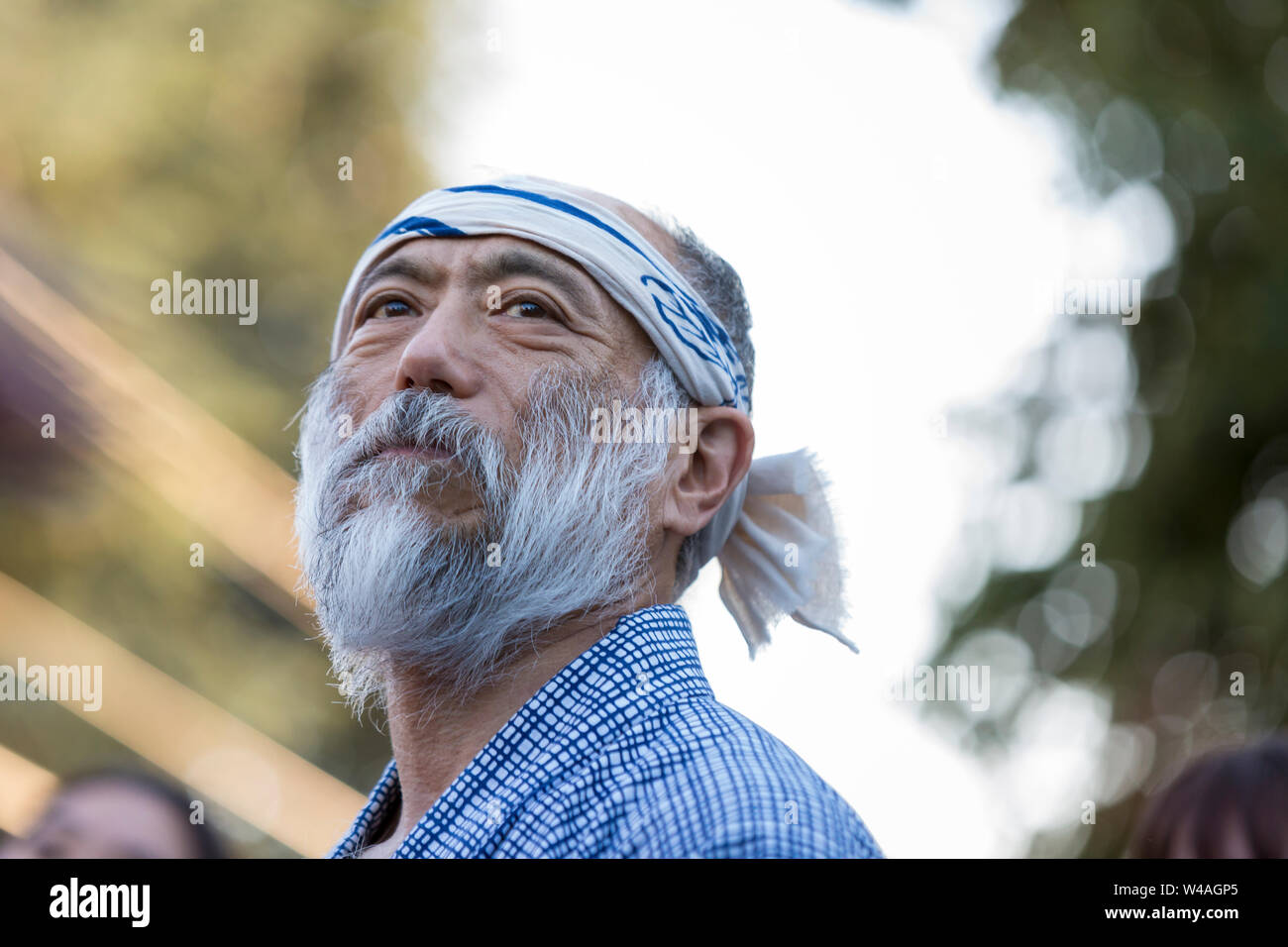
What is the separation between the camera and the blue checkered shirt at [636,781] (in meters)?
1.85

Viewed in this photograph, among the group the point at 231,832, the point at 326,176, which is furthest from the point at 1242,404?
the point at 326,176

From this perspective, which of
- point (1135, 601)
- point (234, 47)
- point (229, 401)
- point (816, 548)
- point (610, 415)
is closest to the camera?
point (610, 415)

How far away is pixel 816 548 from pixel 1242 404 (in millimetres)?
4440

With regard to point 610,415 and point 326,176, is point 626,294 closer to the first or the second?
point 610,415

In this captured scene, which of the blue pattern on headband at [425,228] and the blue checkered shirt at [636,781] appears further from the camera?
the blue pattern on headband at [425,228]

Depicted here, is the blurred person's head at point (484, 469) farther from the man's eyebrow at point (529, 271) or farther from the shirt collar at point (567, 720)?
the shirt collar at point (567, 720)

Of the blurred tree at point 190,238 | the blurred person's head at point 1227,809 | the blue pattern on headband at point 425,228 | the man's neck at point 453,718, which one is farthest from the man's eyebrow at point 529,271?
the blurred tree at point 190,238

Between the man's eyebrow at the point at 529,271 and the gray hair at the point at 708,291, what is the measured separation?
39 cm

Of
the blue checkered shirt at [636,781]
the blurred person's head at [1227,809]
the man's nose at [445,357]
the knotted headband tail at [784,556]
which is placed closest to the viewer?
the blue checkered shirt at [636,781]

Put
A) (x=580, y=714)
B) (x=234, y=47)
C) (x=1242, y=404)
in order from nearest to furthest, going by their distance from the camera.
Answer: (x=580, y=714) < (x=1242, y=404) < (x=234, y=47)

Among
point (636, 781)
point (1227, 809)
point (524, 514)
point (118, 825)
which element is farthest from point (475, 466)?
point (118, 825)

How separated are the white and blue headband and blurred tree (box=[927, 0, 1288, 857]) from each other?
154 inches

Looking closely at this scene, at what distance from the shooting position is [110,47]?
33.1 feet

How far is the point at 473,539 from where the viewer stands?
8.23 feet
